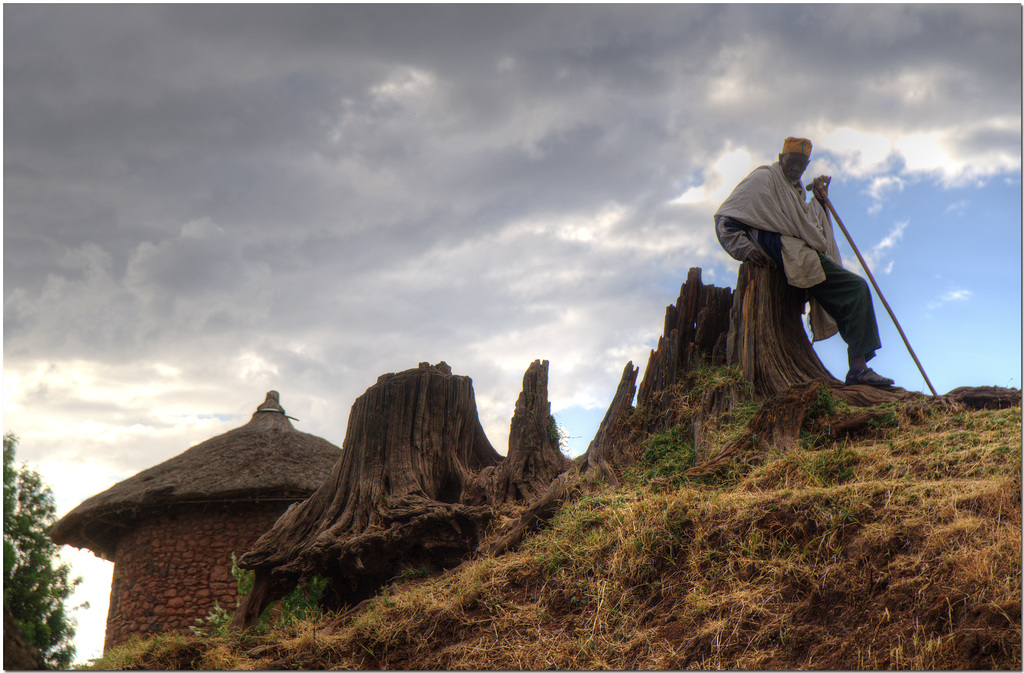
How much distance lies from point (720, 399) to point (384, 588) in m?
3.05

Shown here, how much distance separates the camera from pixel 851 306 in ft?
22.8

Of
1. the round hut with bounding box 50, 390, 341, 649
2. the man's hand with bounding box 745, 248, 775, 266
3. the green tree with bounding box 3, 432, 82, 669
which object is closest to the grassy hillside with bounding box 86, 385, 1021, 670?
the man's hand with bounding box 745, 248, 775, 266

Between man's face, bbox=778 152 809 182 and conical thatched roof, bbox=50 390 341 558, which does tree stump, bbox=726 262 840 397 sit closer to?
man's face, bbox=778 152 809 182

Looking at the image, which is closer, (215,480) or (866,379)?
(866,379)

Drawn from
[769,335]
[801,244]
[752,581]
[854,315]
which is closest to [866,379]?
[854,315]

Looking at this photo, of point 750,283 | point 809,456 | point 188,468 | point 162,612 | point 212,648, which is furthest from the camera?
point 188,468

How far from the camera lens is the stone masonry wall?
1115 centimetres

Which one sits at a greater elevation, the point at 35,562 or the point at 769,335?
the point at 769,335

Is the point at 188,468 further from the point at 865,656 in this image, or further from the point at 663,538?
the point at 865,656

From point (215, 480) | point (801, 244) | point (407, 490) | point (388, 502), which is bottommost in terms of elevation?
point (388, 502)

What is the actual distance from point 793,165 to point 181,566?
9301 millimetres

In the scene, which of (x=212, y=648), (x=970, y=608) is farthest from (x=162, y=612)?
(x=970, y=608)

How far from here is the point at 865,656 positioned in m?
3.34

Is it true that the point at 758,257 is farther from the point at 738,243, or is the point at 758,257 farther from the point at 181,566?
the point at 181,566
